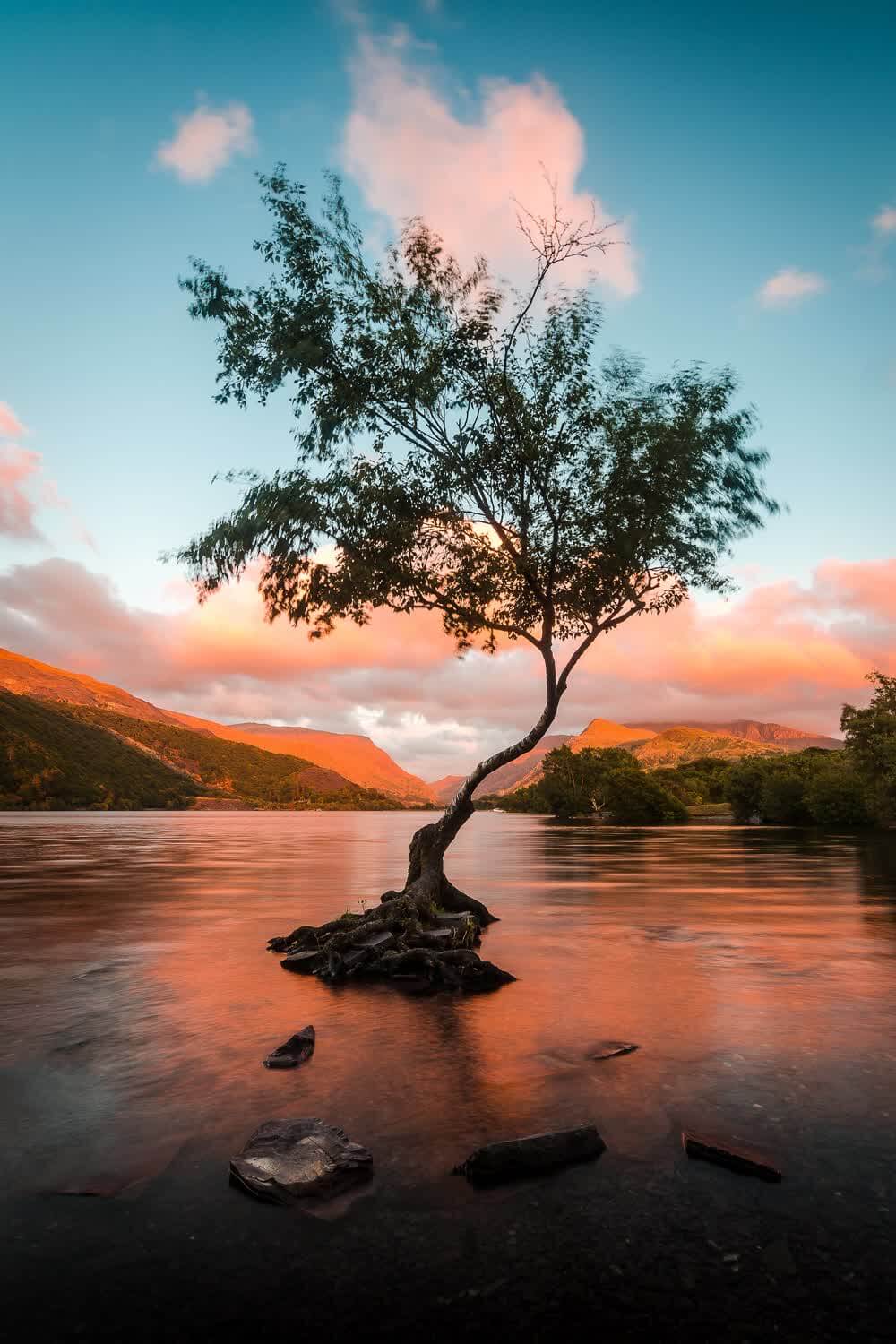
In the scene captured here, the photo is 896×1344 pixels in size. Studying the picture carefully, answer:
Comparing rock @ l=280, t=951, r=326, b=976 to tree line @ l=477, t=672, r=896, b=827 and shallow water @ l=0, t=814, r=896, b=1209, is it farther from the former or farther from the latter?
tree line @ l=477, t=672, r=896, b=827

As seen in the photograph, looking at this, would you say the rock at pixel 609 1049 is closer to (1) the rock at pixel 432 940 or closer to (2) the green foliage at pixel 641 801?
(1) the rock at pixel 432 940

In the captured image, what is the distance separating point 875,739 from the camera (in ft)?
315

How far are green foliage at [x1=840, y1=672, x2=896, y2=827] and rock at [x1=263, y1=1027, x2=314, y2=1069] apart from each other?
95969 millimetres

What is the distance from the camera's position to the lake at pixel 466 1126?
18.6ft

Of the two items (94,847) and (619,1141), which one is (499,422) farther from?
(94,847)

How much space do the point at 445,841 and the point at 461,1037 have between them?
33.4ft

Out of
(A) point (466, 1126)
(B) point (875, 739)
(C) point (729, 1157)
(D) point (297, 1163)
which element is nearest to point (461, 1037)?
(A) point (466, 1126)

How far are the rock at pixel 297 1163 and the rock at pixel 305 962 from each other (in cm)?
1025

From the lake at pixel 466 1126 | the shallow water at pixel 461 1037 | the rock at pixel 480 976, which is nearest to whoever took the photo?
the lake at pixel 466 1126

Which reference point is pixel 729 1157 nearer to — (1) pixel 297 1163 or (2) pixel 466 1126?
(2) pixel 466 1126

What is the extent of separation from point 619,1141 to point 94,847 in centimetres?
7086

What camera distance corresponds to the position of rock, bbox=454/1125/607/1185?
24.4 ft

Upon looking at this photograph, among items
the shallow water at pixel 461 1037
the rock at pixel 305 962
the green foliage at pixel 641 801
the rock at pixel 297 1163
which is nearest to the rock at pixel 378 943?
the rock at pixel 305 962

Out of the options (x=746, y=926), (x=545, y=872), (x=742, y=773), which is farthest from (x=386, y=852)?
(x=742, y=773)
